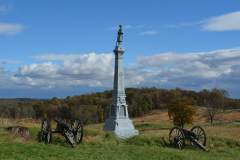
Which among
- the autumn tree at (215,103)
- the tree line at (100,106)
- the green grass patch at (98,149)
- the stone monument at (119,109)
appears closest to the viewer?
the green grass patch at (98,149)

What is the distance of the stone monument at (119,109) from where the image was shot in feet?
54.4

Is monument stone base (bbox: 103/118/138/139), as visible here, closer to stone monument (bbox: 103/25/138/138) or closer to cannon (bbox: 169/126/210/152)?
stone monument (bbox: 103/25/138/138)

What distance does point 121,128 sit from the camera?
1653 cm

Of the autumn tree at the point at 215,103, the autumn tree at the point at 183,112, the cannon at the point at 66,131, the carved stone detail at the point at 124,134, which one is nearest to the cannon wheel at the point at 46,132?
the cannon at the point at 66,131

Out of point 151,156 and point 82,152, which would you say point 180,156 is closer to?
point 151,156

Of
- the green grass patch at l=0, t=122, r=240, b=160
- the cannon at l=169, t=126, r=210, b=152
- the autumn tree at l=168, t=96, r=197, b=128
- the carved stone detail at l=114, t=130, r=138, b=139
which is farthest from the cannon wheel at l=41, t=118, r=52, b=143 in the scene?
the autumn tree at l=168, t=96, r=197, b=128

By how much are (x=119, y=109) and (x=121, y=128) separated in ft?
5.12

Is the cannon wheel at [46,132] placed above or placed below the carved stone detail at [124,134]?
above

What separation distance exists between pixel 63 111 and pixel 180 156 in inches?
2152

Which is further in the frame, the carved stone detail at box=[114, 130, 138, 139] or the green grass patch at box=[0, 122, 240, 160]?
the carved stone detail at box=[114, 130, 138, 139]

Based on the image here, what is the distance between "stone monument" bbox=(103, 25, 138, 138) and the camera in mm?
16578

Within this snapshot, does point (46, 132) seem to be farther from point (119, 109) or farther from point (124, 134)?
point (119, 109)

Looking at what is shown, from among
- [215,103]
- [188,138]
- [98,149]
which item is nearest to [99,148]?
[98,149]

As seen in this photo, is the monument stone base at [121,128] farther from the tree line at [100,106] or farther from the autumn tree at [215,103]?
the autumn tree at [215,103]
